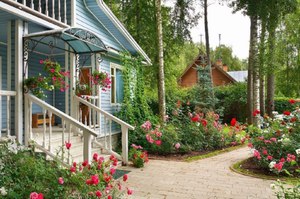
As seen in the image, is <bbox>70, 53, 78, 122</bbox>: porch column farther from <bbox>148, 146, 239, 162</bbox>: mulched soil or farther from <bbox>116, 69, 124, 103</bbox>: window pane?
<bbox>116, 69, 124, 103</bbox>: window pane

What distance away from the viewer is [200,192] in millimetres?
4160

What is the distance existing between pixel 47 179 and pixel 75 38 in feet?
9.94

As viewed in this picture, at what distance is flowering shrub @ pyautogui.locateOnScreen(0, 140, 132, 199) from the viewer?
2947 mm

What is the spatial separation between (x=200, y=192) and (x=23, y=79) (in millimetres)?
3650

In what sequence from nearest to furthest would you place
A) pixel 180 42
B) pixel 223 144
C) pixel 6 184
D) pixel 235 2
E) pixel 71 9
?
pixel 6 184, pixel 71 9, pixel 223 144, pixel 235 2, pixel 180 42

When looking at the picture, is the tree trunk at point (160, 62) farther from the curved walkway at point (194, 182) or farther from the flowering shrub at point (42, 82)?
the flowering shrub at point (42, 82)

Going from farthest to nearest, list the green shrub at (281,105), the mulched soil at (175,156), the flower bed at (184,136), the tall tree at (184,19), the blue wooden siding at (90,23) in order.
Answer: the green shrub at (281,105)
the tall tree at (184,19)
the flower bed at (184,136)
the mulched soil at (175,156)
the blue wooden siding at (90,23)

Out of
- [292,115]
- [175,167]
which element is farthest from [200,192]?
[292,115]

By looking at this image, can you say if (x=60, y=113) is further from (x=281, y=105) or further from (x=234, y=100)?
(x=281, y=105)

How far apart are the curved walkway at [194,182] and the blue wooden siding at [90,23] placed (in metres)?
4.15

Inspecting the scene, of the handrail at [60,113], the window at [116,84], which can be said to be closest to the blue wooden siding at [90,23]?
the window at [116,84]

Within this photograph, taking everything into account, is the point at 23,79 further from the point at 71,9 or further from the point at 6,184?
the point at 71,9

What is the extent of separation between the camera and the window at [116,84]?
8664 millimetres

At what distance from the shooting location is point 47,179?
318 cm
